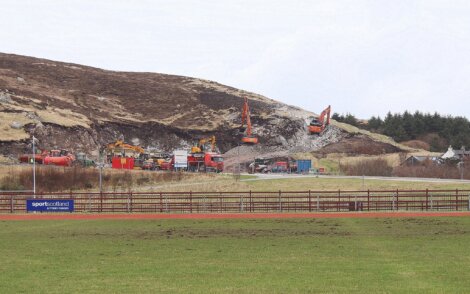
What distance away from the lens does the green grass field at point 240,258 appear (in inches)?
624

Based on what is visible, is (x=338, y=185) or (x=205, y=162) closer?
(x=338, y=185)

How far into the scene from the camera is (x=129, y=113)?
136 meters

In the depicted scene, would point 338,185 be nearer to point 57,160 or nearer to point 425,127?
point 57,160

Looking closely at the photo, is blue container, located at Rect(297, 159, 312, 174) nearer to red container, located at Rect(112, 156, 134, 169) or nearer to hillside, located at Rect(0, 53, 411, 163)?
hillside, located at Rect(0, 53, 411, 163)

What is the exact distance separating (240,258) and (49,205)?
96.8 feet

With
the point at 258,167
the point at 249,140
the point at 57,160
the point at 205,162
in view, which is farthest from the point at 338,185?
the point at 249,140

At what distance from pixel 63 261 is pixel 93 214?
25791 mm

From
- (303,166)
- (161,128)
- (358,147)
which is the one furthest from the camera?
(358,147)

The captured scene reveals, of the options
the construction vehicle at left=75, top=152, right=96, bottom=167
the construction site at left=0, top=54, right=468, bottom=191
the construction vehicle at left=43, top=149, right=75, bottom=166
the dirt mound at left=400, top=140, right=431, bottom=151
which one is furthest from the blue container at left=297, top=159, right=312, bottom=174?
the dirt mound at left=400, top=140, right=431, bottom=151

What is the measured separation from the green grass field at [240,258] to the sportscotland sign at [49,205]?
40.4ft

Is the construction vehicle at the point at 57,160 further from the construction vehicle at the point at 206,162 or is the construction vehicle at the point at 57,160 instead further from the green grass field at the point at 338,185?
the green grass field at the point at 338,185

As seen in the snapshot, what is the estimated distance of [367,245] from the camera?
24500mm

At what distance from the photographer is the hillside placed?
360 ft

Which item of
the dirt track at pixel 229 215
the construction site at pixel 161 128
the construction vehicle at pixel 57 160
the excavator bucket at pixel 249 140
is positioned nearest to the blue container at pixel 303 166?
the construction site at pixel 161 128
